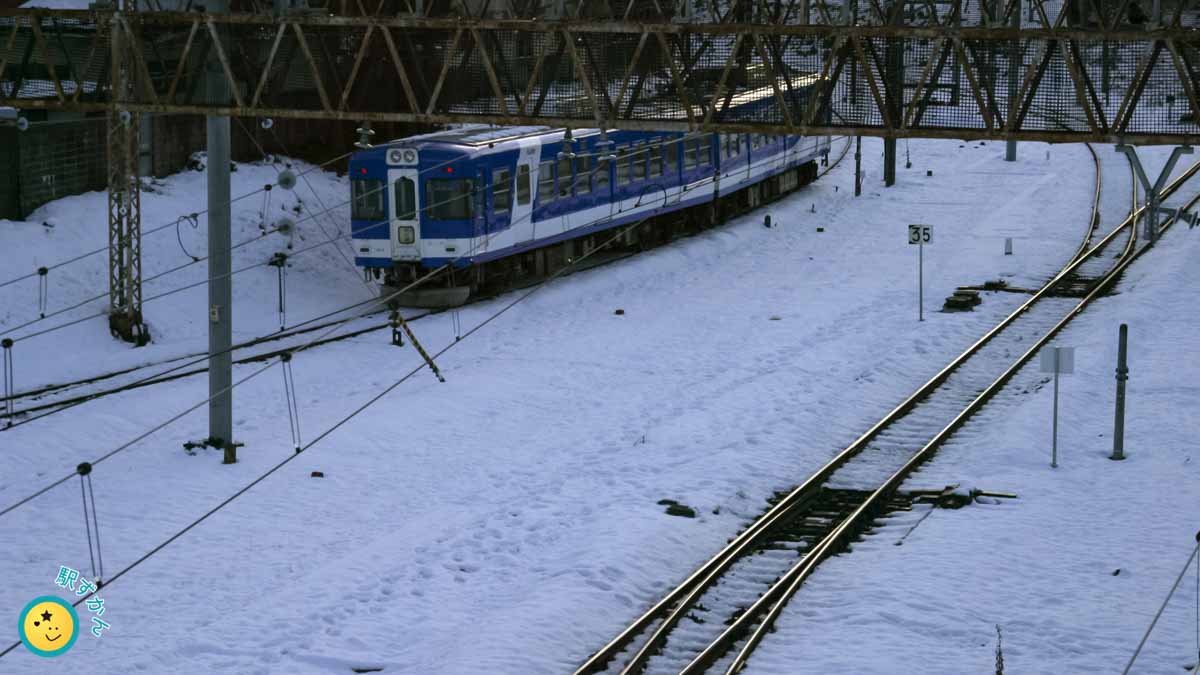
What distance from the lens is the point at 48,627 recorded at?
49.2 ft

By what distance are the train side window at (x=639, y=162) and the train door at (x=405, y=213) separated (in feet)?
20.8

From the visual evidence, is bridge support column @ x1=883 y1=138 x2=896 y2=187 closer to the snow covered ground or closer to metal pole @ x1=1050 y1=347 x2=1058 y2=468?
the snow covered ground

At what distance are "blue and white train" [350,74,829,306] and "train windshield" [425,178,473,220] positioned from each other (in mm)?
18

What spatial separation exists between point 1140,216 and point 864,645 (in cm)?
2876

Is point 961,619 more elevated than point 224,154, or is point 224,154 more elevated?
point 224,154

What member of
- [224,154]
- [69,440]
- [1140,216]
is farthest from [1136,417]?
[1140,216]

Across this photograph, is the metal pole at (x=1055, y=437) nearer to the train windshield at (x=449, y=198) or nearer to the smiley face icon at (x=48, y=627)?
the smiley face icon at (x=48, y=627)

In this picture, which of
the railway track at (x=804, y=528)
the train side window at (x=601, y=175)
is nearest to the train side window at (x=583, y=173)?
the train side window at (x=601, y=175)

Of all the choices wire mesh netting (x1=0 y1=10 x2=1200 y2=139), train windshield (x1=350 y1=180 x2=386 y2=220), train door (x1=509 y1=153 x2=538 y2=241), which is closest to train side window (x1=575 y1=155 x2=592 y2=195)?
train door (x1=509 y1=153 x2=538 y2=241)

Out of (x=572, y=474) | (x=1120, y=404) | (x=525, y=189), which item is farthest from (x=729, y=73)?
(x=525, y=189)

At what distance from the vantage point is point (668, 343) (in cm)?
2827

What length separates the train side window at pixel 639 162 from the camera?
34844mm

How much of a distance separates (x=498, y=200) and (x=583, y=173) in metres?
3.28

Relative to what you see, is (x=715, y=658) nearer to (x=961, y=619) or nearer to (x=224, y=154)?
(x=961, y=619)
